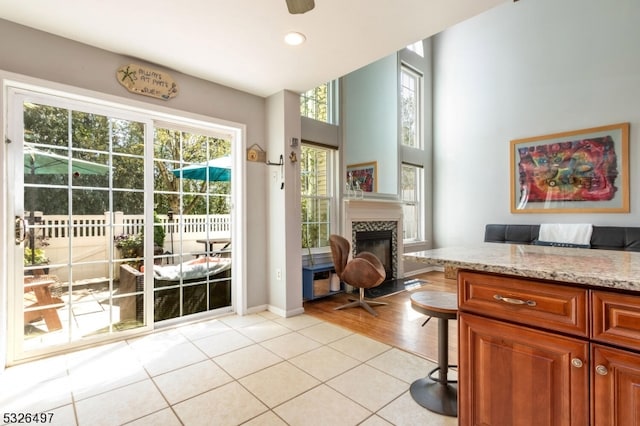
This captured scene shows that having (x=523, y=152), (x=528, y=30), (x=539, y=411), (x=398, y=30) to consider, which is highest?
(x=528, y=30)

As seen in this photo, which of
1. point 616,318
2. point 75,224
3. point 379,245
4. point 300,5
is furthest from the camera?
point 379,245

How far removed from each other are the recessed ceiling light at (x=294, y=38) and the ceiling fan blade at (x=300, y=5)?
1099mm

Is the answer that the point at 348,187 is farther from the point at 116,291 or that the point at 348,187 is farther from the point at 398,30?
the point at 116,291

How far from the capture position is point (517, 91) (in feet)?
15.5

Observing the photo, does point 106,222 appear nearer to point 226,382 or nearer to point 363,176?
point 226,382

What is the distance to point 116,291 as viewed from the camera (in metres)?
2.72

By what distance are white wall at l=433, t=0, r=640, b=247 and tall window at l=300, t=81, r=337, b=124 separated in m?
2.50

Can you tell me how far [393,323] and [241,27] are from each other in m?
2.97

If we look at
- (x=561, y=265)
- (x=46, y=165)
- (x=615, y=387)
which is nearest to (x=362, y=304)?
(x=561, y=265)

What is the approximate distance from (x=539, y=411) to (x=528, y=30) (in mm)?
5510

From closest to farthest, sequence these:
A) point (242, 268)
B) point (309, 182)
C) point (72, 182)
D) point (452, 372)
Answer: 1. point (452, 372)
2. point (72, 182)
3. point (242, 268)
4. point (309, 182)

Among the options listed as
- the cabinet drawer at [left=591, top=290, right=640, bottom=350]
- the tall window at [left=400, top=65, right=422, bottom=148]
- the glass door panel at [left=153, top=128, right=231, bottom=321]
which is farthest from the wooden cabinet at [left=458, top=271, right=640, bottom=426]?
the tall window at [left=400, top=65, right=422, bottom=148]

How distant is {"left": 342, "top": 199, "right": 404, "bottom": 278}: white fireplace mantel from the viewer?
4394 millimetres

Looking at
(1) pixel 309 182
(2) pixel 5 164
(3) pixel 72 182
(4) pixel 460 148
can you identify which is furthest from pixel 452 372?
(4) pixel 460 148
